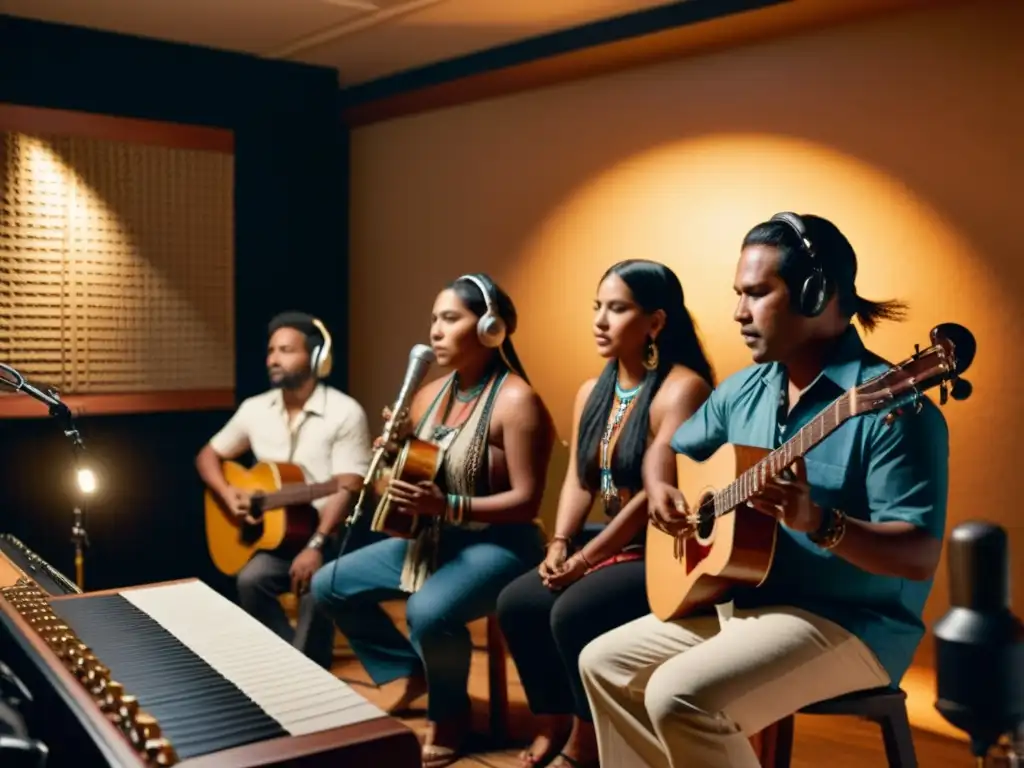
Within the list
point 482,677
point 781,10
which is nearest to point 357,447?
point 482,677

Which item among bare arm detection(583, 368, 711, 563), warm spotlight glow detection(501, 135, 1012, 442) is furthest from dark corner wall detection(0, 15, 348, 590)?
bare arm detection(583, 368, 711, 563)

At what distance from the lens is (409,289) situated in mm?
5270

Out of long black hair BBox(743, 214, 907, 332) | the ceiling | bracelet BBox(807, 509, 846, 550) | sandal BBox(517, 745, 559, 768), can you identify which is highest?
the ceiling

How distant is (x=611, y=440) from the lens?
9.73 feet

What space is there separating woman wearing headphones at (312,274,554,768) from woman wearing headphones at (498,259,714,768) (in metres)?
0.16

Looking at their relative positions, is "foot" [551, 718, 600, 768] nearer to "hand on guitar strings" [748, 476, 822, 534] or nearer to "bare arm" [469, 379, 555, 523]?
"bare arm" [469, 379, 555, 523]

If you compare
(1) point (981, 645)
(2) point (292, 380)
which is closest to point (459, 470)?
(2) point (292, 380)

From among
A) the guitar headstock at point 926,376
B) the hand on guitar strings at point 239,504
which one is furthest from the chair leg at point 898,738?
the hand on guitar strings at point 239,504

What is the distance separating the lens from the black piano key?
4.24 ft

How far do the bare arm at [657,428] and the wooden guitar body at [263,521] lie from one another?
4.35 feet

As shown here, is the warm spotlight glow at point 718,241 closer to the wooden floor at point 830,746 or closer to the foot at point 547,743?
the wooden floor at point 830,746

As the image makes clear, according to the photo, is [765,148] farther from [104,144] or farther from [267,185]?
[104,144]

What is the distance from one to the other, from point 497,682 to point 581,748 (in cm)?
55

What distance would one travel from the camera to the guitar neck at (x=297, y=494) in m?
3.82
